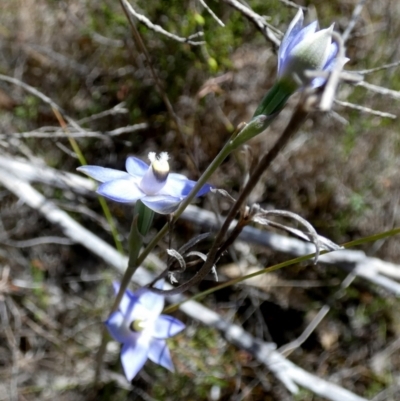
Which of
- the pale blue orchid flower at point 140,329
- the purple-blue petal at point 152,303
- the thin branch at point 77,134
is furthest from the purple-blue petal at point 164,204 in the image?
the thin branch at point 77,134

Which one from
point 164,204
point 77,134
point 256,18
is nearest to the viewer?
point 164,204

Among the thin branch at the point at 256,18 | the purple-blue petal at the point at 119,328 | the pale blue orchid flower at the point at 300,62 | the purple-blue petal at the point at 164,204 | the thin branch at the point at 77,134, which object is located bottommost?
the purple-blue petal at the point at 119,328

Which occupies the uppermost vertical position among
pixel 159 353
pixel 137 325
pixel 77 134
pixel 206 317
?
pixel 77 134

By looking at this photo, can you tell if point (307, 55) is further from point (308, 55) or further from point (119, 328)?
point (119, 328)

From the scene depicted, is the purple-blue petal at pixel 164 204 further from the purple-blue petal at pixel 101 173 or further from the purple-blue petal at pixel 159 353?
the purple-blue petal at pixel 159 353

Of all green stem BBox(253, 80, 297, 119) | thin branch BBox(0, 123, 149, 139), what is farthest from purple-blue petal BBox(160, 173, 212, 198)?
thin branch BBox(0, 123, 149, 139)

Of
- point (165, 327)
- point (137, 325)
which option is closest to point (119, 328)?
point (137, 325)

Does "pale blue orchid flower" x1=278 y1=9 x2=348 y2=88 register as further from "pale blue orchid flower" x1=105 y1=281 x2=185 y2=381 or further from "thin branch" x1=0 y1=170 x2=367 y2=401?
"thin branch" x1=0 y1=170 x2=367 y2=401
